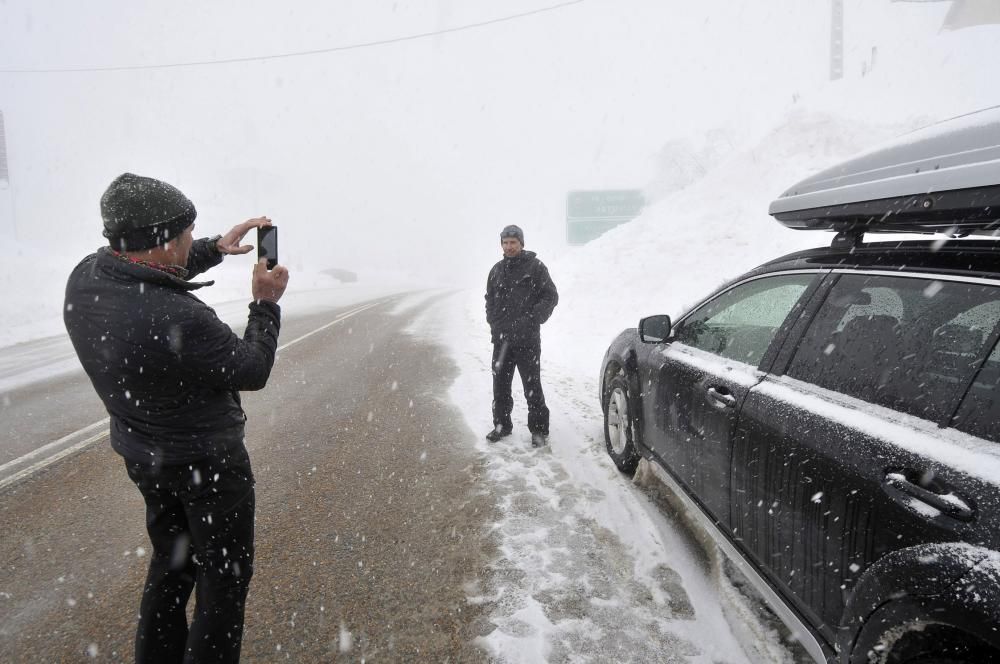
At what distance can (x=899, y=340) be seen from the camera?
1805 millimetres

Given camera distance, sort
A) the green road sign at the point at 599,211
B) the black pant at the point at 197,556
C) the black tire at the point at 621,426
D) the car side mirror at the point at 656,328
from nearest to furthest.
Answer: the black pant at the point at 197,556 → the car side mirror at the point at 656,328 → the black tire at the point at 621,426 → the green road sign at the point at 599,211

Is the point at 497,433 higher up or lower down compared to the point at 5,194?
lower down

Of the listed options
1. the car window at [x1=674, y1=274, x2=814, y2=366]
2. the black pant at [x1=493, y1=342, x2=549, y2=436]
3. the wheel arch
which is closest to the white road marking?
the black pant at [x1=493, y1=342, x2=549, y2=436]

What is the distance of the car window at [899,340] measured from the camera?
5.15 ft

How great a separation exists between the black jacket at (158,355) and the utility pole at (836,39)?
26.0 metres

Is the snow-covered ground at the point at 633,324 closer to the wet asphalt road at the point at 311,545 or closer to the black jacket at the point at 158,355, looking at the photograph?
the wet asphalt road at the point at 311,545

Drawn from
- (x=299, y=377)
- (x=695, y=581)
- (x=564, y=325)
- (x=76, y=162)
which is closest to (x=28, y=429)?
(x=299, y=377)

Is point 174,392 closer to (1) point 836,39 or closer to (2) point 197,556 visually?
(2) point 197,556

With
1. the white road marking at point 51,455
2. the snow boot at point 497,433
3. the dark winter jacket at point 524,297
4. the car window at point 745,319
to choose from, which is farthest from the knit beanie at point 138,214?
the white road marking at point 51,455

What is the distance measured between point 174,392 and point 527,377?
326 cm

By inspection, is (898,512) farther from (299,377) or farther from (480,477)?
(299,377)

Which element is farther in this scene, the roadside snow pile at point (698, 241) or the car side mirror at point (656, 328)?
the roadside snow pile at point (698, 241)

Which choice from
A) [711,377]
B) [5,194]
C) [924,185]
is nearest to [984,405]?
[924,185]

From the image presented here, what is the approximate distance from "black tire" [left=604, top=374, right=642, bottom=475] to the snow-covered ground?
0.49ft
